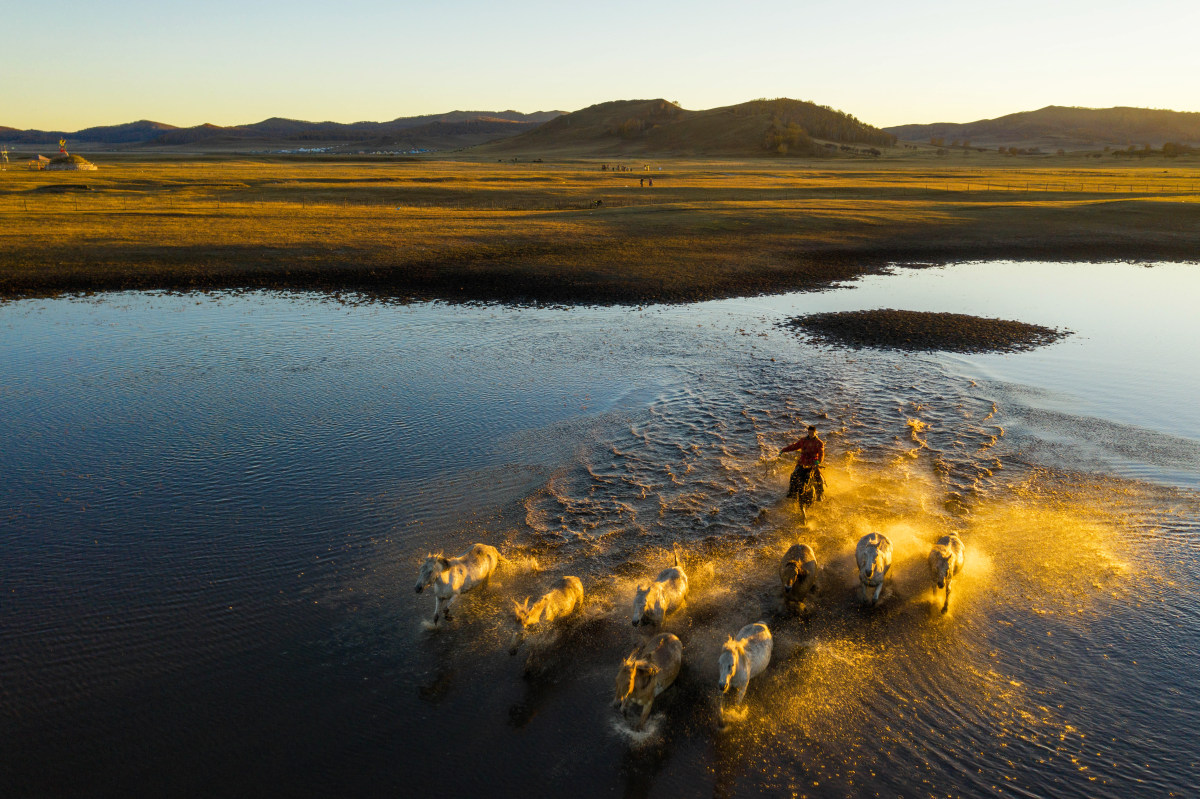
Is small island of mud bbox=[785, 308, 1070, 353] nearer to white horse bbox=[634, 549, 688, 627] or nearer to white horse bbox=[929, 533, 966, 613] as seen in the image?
white horse bbox=[929, 533, 966, 613]

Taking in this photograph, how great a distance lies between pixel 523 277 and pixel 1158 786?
3696 centimetres

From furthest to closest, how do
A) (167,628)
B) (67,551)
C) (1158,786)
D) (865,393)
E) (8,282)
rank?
(8,282), (865,393), (67,551), (167,628), (1158,786)

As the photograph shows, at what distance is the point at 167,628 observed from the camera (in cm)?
1246

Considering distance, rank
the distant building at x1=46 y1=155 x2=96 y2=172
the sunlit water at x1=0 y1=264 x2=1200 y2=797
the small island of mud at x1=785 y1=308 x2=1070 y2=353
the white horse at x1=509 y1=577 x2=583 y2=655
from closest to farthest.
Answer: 1. the sunlit water at x1=0 y1=264 x2=1200 y2=797
2. the white horse at x1=509 y1=577 x2=583 y2=655
3. the small island of mud at x1=785 y1=308 x2=1070 y2=353
4. the distant building at x1=46 y1=155 x2=96 y2=172

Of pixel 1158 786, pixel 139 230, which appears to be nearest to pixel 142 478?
pixel 1158 786

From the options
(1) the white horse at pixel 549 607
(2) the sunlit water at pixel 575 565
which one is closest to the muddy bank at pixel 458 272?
(2) the sunlit water at pixel 575 565

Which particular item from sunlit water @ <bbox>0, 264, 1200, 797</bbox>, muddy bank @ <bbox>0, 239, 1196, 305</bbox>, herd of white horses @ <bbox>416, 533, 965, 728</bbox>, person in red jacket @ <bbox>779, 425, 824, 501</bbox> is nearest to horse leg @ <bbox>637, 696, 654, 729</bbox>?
herd of white horses @ <bbox>416, 533, 965, 728</bbox>

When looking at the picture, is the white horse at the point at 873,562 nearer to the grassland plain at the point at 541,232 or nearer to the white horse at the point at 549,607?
the white horse at the point at 549,607

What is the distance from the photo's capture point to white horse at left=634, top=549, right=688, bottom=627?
39.9ft

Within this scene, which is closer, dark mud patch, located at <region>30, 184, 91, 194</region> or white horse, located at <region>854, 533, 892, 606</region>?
white horse, located at <region>854, 533, 892, 606</region>

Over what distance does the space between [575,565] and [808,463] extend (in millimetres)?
6305

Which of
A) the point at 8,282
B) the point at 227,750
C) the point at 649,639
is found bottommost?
the point at 227,750

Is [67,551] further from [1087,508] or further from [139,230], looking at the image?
[139,230]

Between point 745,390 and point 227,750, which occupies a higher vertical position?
point 745,390
